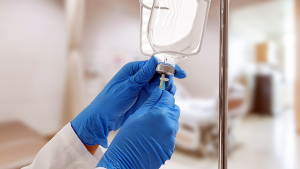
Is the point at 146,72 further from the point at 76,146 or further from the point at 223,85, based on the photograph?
the point at 76,146

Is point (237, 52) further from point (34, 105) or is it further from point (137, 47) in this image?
point (34, 105)

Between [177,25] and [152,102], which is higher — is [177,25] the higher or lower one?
the higher one

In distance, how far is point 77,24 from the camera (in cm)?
105

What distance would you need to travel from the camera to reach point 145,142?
0.43 m

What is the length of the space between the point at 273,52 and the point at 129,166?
1.53 meters

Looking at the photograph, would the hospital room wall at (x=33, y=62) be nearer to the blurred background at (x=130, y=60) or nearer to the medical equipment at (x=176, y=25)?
the blurred background at (x=130, y=60)

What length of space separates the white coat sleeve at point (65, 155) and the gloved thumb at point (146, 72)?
0.28 m

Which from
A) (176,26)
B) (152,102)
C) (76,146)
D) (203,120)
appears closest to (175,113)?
(152,102)

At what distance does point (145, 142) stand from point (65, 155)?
292 mm

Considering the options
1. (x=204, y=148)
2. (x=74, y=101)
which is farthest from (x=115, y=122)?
(x=204, y=148)

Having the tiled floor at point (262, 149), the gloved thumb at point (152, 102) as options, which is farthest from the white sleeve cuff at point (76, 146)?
the tiled floor at point (262, 149)

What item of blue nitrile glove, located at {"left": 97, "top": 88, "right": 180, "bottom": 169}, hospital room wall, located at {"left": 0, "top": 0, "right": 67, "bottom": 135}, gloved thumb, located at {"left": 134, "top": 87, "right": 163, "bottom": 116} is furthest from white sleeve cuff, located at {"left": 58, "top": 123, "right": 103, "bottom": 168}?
hospital room wall, located at {"left": 0, "top": 0, "right": 67, "bottom": 135}

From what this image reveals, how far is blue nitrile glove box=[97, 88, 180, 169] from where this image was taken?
422 mm

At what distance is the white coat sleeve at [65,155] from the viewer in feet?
1.69
